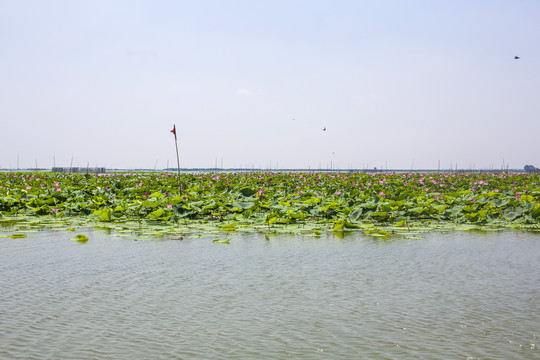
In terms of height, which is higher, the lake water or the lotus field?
the lotus field

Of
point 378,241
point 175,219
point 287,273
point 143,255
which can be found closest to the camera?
point 287,273

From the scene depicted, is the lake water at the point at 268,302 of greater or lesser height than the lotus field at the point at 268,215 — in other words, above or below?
below

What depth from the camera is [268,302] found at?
469 centimetres

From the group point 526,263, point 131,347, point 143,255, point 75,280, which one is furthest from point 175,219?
point 131,347

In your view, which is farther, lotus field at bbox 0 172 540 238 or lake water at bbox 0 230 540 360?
lotus field at bbox 0 172 540 238

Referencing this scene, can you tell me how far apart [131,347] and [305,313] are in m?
1.52

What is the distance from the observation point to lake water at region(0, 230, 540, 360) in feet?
11.6

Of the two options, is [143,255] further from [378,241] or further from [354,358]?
[354,358]

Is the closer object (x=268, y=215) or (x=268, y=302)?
(x=268, y=302)

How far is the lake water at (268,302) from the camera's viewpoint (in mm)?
3523

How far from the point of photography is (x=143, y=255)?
7.25 metres

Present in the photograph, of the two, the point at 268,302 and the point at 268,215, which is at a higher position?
the point at 268,215

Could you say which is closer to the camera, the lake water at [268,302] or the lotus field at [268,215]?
the lake water at [268,302]

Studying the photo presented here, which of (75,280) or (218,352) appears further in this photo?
(75,280)
